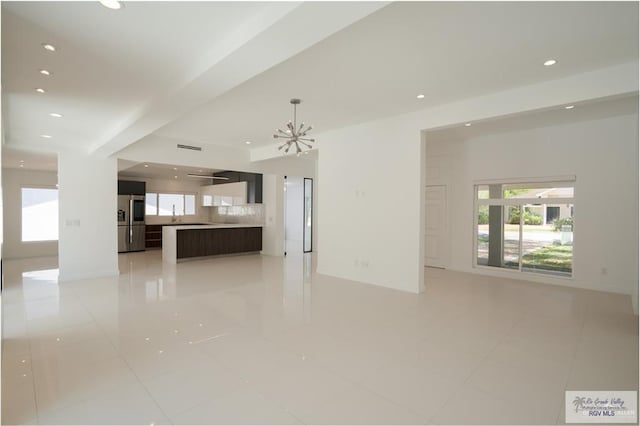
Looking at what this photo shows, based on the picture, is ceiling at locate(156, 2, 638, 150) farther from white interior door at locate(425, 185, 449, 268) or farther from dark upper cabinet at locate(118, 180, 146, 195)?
dark upper cabinet at locate(118, 180, 146, 195)

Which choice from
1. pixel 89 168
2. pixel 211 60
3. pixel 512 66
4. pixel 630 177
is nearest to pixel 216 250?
pixel 89 168

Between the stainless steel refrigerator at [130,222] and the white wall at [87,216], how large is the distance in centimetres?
364

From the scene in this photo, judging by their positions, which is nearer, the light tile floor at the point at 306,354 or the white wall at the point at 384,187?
the light tile floor at the point at 306,354

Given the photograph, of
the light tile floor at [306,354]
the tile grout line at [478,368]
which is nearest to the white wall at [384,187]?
the light tile floor at [306,354]

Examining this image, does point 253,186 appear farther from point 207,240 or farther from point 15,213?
point 15,213

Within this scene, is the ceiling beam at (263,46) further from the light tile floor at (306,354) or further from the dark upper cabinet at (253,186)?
the dark upper cabinet at (253,186)

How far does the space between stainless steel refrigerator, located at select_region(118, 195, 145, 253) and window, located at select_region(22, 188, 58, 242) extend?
6.27ft

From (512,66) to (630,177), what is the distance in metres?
3.80

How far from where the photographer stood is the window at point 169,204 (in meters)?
11.2

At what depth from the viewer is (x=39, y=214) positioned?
949cm

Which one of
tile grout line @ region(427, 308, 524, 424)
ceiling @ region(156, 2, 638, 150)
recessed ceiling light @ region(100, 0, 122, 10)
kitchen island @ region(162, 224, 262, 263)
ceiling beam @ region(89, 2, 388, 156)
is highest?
ceiling @ region(156, 2, 638, 150)

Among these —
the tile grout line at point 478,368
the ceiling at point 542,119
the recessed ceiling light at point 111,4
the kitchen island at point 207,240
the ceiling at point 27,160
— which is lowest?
the tile grout line at point 478,368

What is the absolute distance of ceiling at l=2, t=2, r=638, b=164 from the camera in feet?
7.71

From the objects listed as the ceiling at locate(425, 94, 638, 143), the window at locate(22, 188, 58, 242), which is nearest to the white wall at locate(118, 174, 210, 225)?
the window at locate(22, 188, 58, 242)
